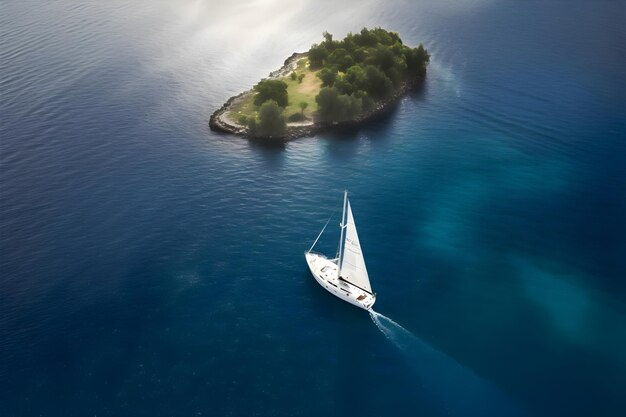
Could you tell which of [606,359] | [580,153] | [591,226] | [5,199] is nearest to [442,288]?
[606,359]

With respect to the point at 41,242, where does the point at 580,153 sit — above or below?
above

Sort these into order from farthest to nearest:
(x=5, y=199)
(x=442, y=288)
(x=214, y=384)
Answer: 1. (x=5, y=199)
2. (x=442, y=288)
3. (x=214, y=384)

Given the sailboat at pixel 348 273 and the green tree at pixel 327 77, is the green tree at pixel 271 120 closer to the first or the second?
the green tree at pixel 327 77

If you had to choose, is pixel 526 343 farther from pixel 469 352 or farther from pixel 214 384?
pixel 214 384

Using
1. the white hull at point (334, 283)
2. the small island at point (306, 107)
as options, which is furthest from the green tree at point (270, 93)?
the white hull at point (334, 283)

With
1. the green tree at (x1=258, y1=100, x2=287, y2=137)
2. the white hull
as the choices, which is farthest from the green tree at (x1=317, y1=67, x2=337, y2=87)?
the white hull
